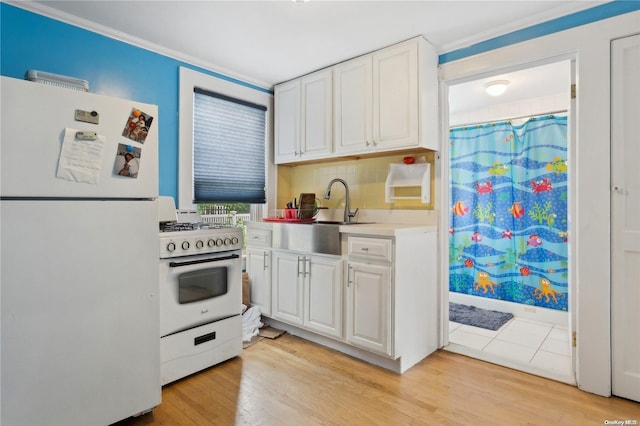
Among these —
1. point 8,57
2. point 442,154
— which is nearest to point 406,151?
point 442,154

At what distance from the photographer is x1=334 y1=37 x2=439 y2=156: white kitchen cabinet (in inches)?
101

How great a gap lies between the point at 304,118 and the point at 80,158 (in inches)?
79.8

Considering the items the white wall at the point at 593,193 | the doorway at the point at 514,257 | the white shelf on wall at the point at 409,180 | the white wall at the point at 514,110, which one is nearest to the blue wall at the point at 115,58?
the white wall at the point at 593,193

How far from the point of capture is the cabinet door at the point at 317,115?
3086 millimetres

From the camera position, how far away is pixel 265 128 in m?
3.61

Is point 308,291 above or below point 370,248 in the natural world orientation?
below

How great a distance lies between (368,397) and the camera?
2.08 meters

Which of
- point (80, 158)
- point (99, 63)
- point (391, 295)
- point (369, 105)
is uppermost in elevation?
point (99, 63)

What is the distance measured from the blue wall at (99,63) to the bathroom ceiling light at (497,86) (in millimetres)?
2520

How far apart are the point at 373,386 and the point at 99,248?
1752mm

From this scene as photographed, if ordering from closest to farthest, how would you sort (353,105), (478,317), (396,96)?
(396,96) < (353,105) < (478,317)

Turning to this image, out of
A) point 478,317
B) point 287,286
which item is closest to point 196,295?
point 287,286

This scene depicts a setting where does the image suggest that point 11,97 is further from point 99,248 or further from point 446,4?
point 446,4

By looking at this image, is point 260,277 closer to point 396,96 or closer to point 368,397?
point 368,397
